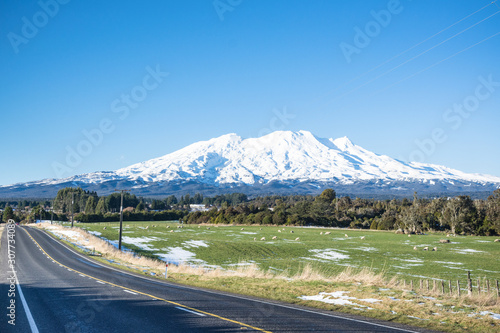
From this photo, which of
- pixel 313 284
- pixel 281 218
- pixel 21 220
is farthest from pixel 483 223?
pixel 21 220

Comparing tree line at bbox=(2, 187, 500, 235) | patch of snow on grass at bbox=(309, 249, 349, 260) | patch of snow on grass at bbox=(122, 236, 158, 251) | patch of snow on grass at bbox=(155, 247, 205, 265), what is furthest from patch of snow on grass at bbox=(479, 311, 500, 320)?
tree line at bbox=(2, 187, 500, 235)

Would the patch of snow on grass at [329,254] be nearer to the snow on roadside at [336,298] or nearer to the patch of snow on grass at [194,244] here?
the patch of snow on grass at [194,244]

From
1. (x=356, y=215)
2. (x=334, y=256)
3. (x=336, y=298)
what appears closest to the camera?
(x=336, y=298)

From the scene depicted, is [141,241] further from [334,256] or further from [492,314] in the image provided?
[492,314]

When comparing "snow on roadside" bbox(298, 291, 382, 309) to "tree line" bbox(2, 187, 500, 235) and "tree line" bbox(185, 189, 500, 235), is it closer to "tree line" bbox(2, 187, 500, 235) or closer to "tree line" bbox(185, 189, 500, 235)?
"tree line" bbox(2, 187, 500, 235)

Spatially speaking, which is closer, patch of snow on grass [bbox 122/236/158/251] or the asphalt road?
the asphalt road

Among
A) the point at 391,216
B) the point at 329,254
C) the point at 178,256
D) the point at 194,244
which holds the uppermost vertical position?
the point at 391,216

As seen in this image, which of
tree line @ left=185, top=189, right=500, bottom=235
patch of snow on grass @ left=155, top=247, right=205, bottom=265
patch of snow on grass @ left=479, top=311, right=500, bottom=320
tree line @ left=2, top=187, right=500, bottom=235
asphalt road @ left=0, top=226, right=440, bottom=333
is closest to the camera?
asphalt road @ left=0, top=226, right=440, bottom=333

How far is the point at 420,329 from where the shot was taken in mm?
12352

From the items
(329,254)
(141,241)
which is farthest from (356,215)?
(141,241)

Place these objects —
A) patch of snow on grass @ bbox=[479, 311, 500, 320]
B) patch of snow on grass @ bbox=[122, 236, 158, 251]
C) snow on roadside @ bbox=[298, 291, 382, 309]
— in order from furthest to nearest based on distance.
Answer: patch of snow on grass @ bbox=[122, 236, 158, 251], snow on roadside @ bbox=[298, 291, 382, 309], patch of snow on grass @ bbox=[479, 311, 500, 320]

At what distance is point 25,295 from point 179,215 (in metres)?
161

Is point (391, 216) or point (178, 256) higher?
point (391, 216)

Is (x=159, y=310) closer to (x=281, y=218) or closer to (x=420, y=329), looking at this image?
(x=420, y=329)
